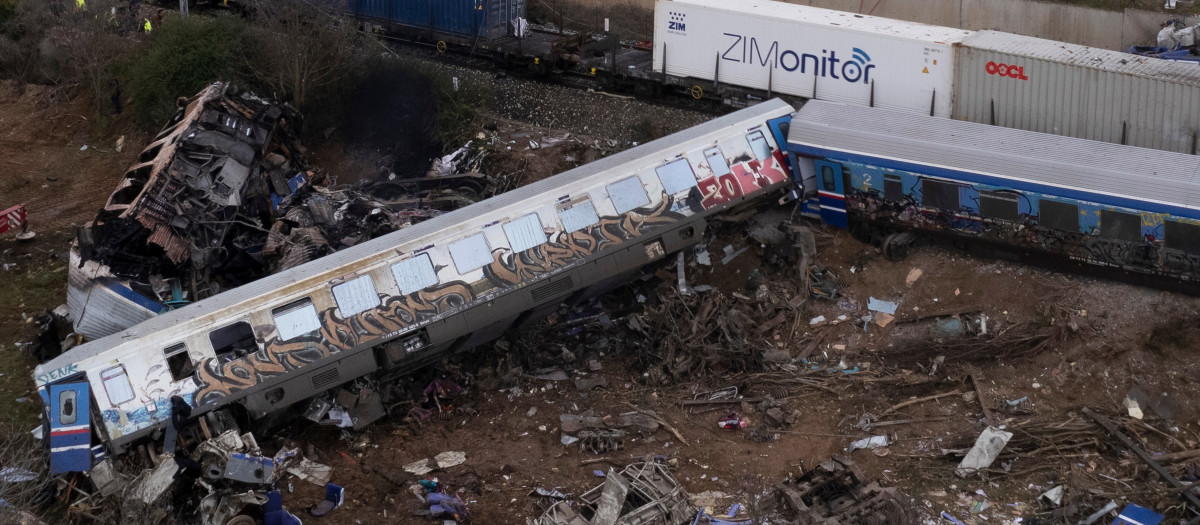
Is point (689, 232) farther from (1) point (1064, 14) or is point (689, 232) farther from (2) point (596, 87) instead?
(1) point (1064, 14)

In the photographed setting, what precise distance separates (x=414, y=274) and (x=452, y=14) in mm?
13284

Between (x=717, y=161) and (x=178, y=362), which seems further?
(x=717, y=161)

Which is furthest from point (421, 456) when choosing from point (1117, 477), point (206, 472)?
point (1117, 477)

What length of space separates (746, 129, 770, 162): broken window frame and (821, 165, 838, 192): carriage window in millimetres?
1085

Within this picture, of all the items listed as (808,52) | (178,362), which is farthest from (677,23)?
(178,362)

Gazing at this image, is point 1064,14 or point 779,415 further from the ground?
point 1064,14

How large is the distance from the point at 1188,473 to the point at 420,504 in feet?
32.3

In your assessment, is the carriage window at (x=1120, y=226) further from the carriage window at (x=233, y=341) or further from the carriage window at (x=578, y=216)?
the carriage window at (x=233, y=341)

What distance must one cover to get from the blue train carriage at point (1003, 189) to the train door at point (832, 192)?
2 cm

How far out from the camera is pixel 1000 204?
17.4m

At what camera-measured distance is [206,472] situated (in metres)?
14.7

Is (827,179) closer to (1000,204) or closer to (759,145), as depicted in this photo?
(759,145)

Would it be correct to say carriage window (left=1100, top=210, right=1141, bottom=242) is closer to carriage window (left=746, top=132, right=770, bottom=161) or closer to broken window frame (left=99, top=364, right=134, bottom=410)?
carriage window (left=746, top=132, right=770, bottom=161)

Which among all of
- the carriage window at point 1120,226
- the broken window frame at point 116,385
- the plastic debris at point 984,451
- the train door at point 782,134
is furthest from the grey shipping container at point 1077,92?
the broken window frame at point 116,385
